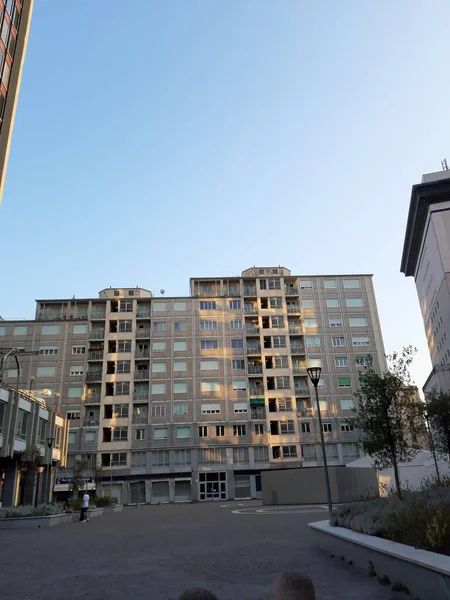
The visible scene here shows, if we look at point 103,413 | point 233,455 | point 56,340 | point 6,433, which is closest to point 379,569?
point 6,433

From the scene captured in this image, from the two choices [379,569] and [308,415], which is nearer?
[379,569]

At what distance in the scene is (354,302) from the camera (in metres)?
Result: 67.8

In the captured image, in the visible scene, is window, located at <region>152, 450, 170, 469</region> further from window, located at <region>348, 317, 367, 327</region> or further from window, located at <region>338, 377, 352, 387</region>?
window, located at <region>348, 317, 367, 327</region>

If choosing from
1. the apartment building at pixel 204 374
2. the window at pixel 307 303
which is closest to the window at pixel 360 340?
the apartment building at pixel 204 374

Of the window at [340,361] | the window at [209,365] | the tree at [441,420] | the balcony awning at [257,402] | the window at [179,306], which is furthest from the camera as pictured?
the window at [179,306]

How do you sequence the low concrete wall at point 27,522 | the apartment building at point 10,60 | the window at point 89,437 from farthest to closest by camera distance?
the window at point 89,437 < the apartment building at point 10,60 < the low concrete wall at point 27,522

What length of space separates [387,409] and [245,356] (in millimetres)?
48116

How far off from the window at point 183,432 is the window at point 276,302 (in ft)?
68.2

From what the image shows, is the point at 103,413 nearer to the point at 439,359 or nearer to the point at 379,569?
the point at 439,359

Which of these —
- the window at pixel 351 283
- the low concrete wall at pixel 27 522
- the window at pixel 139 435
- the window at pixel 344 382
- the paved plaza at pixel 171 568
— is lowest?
the paved plaza at pixel 171 568

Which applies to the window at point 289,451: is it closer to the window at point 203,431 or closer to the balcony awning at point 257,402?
the balcony awning at point 257,402

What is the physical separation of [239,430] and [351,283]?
1046 inches

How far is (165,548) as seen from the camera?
13078 mm

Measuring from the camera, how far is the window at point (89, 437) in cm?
5972
